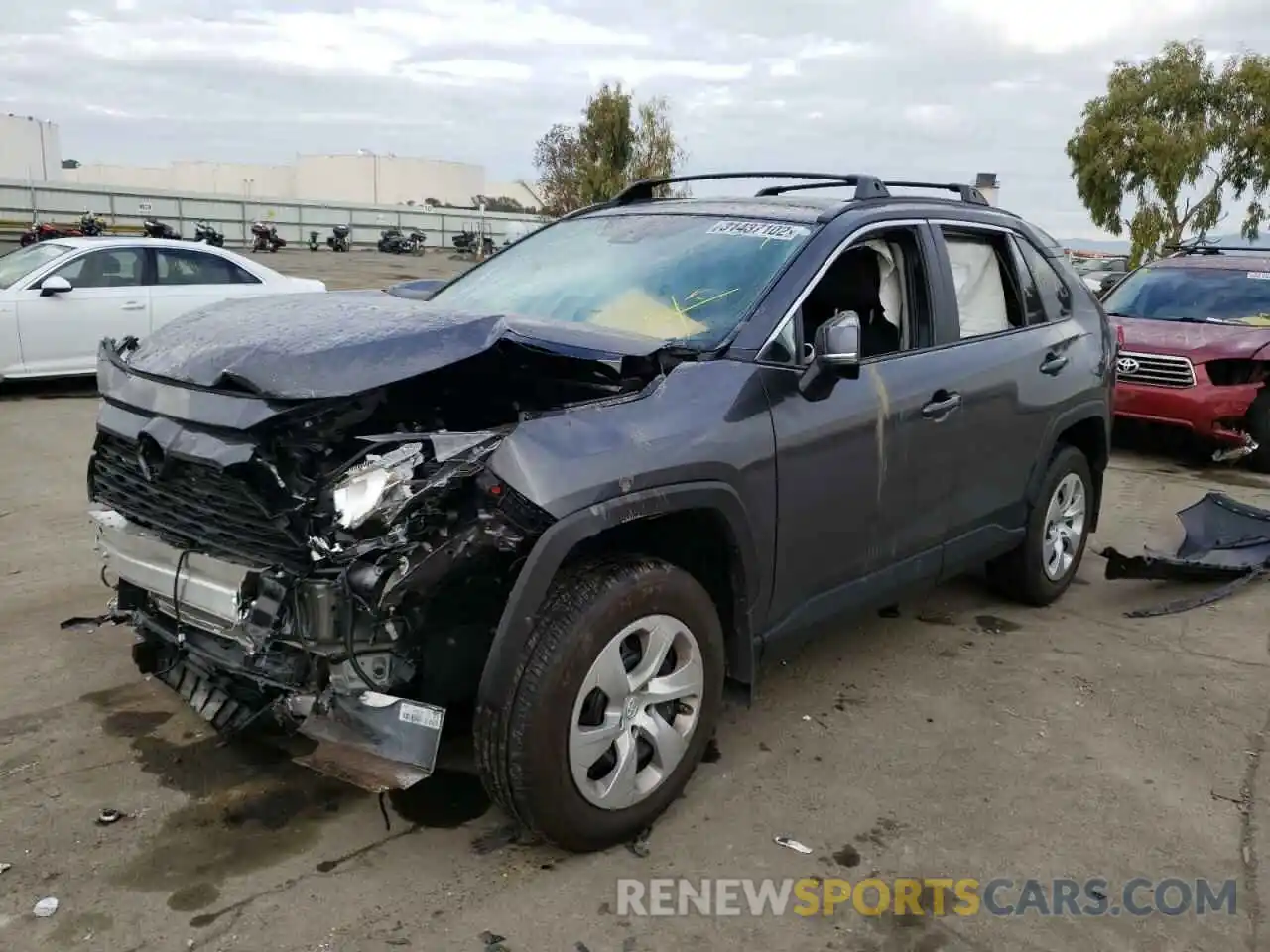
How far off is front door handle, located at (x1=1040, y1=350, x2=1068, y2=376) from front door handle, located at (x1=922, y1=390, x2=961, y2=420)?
841 mm

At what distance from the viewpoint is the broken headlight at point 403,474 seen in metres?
2.73

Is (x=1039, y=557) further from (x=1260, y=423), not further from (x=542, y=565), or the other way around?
(x=1260, y=423)

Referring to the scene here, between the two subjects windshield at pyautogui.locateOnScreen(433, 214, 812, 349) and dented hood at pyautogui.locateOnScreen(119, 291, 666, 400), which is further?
windshield at pyautogui.locateOnScreen(433, 214, 812, 349)

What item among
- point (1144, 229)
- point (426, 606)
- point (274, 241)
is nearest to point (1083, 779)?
point (426, 606)

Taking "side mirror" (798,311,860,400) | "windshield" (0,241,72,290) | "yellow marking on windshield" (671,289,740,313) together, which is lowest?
"side mirror" (798,311,860,400)

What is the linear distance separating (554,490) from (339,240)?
3629 cm

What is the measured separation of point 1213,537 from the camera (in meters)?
6.02

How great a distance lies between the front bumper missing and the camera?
283 cm

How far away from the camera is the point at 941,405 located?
4070mm

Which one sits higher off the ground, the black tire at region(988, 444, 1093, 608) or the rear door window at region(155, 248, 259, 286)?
the rear door window at region(155, 248, 259, 286)

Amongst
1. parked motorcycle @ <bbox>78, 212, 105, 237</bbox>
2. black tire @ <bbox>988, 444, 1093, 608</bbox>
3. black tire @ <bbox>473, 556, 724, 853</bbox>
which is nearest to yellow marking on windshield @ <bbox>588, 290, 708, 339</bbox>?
black tire @ <bbox>473, 556, 724, 853</bbox>

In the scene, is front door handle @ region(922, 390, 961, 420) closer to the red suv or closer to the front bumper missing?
the front bumper missing

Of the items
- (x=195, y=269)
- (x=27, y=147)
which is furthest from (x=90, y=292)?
(x=27, y=147)

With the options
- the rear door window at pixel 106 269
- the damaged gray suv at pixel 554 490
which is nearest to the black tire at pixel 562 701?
the damaged gray suv at pixel 554 490
